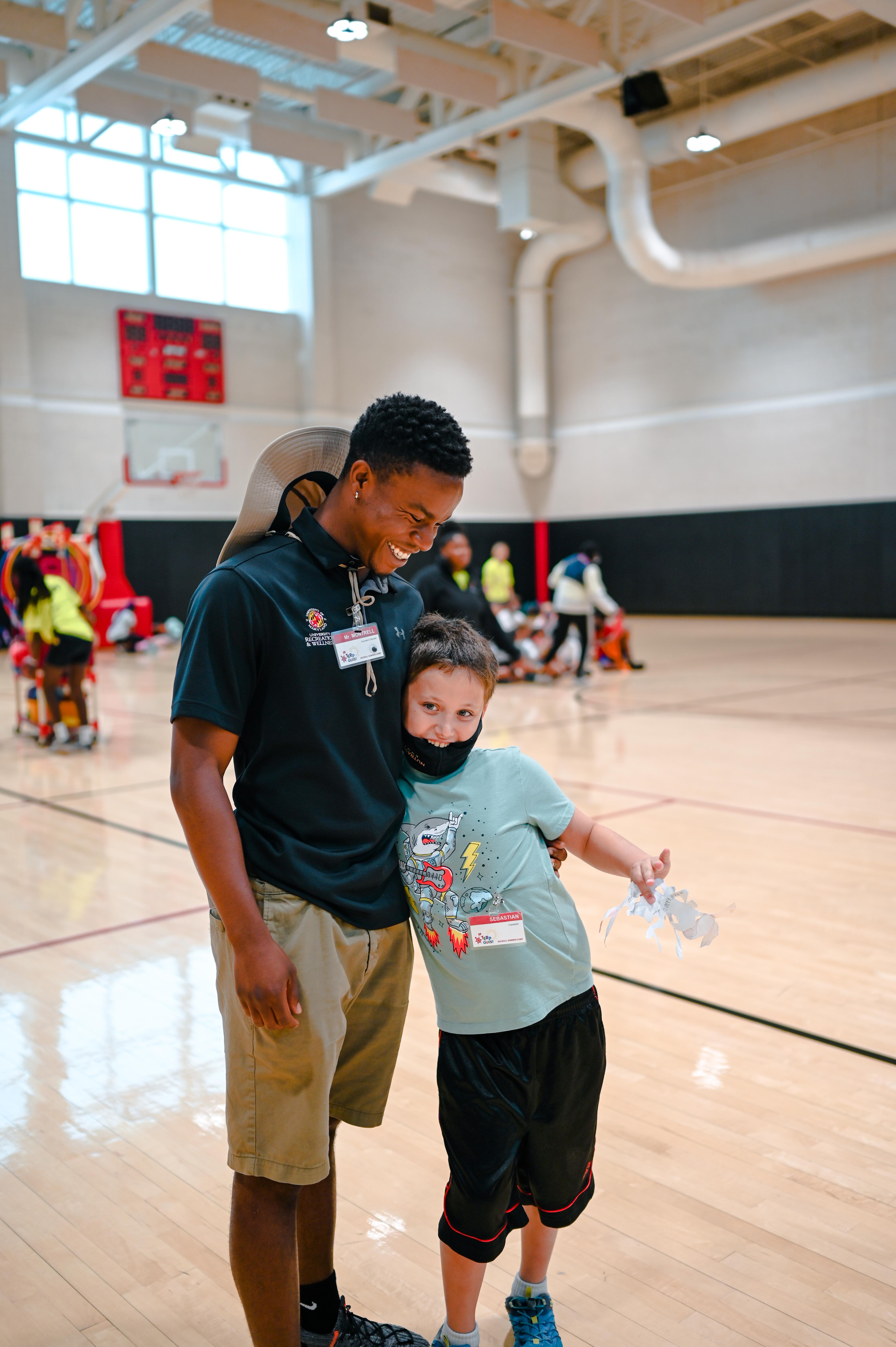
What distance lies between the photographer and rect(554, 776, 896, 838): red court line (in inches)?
193

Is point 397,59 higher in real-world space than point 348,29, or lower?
higher

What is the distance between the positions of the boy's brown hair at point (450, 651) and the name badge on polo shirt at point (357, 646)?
0.07 meters

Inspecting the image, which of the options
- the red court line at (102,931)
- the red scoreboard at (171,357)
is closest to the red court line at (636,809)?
the red court line at (102,931)

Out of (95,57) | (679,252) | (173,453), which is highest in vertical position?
(95,57)

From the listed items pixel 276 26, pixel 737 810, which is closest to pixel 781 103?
pixel 276 26

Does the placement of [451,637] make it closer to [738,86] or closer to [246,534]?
[246,534]

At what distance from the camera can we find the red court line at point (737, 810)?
4902 millimetres

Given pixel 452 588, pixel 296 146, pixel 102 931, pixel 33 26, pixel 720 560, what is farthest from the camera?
pixel 720 560

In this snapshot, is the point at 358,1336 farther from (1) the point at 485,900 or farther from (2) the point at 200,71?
(2) the point at 200,71

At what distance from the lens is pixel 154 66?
39.1 feet

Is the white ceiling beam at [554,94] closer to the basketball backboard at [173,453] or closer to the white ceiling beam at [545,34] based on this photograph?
the white ceiling beam at [545,34]

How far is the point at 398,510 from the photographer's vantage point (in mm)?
1511

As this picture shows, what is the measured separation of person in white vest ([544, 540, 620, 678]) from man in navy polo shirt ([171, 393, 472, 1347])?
28.6 ft

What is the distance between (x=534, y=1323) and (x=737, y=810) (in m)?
3.87
